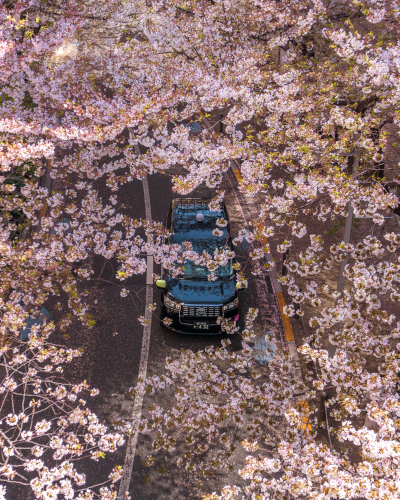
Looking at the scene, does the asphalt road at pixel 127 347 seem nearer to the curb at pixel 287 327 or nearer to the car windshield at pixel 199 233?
the curb at pixel 287 327

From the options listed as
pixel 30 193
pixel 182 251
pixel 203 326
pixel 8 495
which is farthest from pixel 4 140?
pixel 8 495

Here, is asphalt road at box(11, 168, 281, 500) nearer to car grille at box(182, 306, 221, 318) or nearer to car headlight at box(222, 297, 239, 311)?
car grille at box(182, 306, 221, 318)

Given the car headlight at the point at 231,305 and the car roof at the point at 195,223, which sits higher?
the car roof at the point at 195,223

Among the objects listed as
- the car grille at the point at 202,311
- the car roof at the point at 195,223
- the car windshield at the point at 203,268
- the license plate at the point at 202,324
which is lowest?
the license plate at the point at 202,324

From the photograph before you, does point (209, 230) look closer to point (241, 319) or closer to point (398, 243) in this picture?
point (241, 319)

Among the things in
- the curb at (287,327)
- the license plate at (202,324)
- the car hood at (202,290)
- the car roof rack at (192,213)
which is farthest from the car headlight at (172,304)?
the curb at (287,327)

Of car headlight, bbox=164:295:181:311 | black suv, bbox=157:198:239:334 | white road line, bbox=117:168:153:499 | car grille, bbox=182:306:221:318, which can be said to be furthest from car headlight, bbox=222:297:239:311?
white road line, bbox=117:168:153:499
